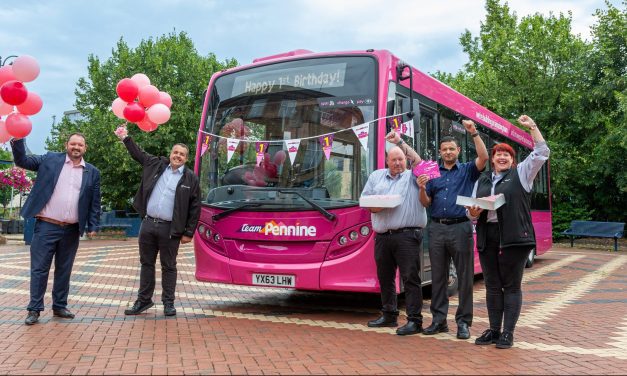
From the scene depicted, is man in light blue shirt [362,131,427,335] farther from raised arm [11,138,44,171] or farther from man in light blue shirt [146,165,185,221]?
raised arm [11,138,44,171]

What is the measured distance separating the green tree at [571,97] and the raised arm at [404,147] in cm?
1627

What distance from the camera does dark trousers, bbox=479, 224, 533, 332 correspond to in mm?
5152

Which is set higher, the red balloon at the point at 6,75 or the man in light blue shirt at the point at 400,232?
the red balloon at the point at 6,75

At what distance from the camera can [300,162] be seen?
662cm

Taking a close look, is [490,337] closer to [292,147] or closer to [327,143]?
[327,143]

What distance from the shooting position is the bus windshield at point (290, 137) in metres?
6.52

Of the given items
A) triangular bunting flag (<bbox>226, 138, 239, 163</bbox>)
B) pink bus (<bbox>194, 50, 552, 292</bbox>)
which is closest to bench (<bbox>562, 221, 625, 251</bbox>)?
pink bus (<bbox>194, 50, 552, 292</bbox>)

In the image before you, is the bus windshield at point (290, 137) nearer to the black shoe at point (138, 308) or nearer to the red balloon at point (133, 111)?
the red balloon at point (133, 111)

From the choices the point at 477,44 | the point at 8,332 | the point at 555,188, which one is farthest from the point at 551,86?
the point at 8,332

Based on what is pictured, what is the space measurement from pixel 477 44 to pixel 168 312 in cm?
2966

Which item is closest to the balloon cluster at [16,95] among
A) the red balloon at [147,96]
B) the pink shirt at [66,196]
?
the pink shirt at [66,196]

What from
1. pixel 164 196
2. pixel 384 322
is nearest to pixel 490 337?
pixel 384 322

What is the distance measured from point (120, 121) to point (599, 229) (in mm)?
18314

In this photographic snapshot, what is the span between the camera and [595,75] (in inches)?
894
